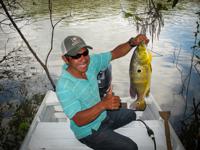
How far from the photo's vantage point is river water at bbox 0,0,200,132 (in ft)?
30.9

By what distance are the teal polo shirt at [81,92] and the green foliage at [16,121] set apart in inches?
112

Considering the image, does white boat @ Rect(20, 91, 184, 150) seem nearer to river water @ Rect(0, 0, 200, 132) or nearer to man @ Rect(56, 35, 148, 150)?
man @ Rect(56, 35, 148, 150)

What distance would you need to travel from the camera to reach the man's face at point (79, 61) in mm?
3330

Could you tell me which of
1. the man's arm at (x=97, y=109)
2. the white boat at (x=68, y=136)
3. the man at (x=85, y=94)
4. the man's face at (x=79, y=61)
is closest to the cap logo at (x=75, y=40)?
the man at (x=85, y=94)

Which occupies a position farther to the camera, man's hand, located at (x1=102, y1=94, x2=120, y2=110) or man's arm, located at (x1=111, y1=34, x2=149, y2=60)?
man's arm, located at (x1=111, y1=34, x2=149, y2=60)

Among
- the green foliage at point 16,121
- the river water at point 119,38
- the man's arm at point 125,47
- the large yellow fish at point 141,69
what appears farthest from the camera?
the river water at point 119,38

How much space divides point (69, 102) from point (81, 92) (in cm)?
31

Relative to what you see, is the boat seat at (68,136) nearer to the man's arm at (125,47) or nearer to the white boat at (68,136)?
the white boat at (68,136)

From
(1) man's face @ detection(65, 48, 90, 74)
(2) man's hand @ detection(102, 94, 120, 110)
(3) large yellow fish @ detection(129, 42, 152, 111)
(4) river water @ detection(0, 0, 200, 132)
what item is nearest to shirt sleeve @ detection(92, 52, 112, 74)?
(1) man's face @ detection(65, 48, 90, 74)

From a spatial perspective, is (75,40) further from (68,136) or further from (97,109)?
(68,136)

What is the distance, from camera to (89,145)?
3.73 metres

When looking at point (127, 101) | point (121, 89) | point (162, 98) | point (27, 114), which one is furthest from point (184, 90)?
point (27, 114)

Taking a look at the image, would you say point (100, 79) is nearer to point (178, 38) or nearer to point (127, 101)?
point (127, 101)

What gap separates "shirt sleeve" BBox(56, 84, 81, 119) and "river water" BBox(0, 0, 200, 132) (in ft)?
5.50
